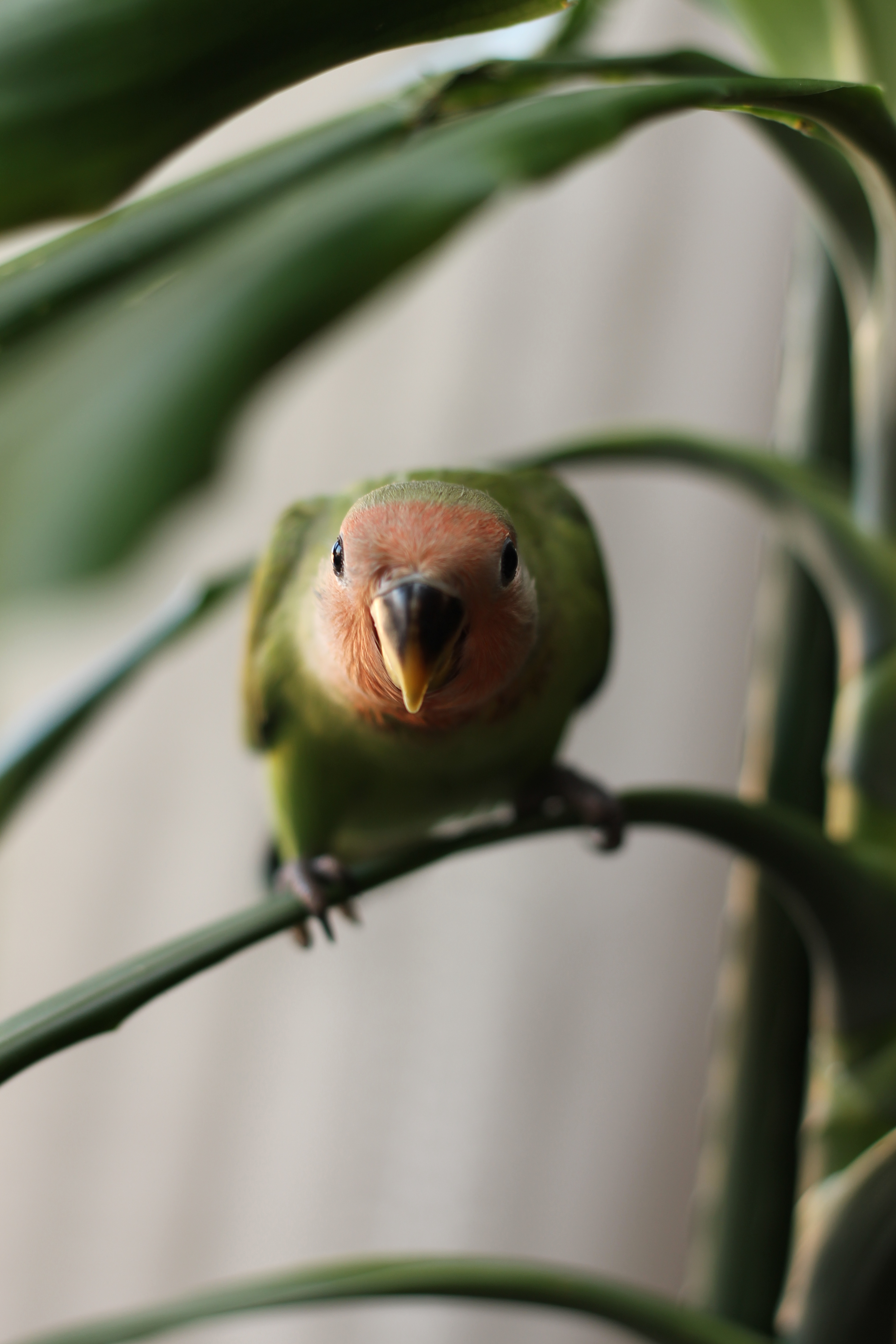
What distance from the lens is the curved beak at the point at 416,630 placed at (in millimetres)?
398

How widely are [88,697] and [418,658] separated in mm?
160

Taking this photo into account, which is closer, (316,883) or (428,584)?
(428,584)

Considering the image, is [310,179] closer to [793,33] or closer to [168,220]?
[168,220]

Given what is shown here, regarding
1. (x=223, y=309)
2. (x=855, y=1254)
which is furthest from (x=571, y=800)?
(x=223, y=309)

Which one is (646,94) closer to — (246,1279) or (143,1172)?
(246,1279)

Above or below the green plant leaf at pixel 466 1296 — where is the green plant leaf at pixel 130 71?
above

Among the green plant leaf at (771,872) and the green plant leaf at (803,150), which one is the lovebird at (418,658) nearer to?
the green plant leaf at (771,872)

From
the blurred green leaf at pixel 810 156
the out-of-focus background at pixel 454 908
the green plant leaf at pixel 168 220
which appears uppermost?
the green plant leaf at pixel 168 220

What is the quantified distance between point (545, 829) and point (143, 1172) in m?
0.70

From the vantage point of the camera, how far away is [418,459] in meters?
0.96

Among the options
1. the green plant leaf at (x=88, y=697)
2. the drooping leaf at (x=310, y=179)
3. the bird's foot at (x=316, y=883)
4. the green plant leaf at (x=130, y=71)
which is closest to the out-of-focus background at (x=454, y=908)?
the bird's foot at (x=316, y=883)

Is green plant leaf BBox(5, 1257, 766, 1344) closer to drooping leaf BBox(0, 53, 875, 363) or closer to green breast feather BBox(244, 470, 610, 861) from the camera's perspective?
green breast feather BBox(244, 470, 610, 861)

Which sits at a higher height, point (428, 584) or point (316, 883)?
point (428, 584)

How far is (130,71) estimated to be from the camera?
23cm
